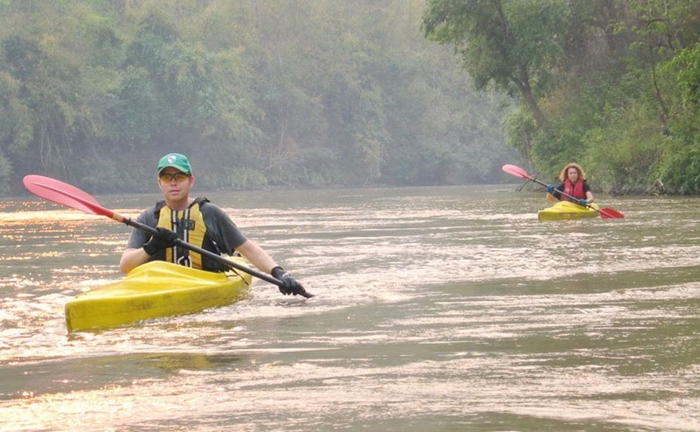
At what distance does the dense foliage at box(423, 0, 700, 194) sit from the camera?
36.0 metres

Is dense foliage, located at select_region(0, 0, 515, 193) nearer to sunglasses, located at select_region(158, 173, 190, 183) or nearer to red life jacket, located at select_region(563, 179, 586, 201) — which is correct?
red life jacket, located at select_region(563, 179, 586, 201)

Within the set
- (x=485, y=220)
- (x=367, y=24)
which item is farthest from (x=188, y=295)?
(x=367, y=24)

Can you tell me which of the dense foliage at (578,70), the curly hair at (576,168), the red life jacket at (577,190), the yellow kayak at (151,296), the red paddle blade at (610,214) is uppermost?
the dense foliage at (578,70)

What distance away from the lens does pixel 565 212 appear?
2070 cm

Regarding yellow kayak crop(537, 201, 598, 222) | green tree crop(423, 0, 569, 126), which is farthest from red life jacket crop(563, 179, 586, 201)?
green tree crop(423, 0, 569, 126)

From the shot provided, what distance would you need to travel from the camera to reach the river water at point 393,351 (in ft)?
17.2

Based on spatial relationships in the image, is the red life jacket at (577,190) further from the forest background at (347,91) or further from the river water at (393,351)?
the forest background at (347,91)

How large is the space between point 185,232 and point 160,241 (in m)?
0.40

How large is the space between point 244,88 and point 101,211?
69626mm

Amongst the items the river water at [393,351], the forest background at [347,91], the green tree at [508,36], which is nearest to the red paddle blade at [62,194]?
the river water at [393,351]

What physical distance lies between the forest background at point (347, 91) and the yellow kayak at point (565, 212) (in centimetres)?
948

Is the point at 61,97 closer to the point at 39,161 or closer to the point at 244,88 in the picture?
the point at 39,161

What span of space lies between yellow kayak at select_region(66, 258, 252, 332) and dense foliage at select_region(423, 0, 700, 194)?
86.3ft

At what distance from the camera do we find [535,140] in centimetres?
4453
